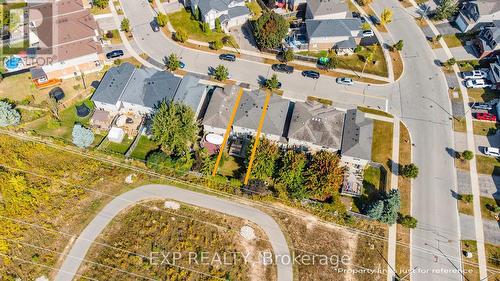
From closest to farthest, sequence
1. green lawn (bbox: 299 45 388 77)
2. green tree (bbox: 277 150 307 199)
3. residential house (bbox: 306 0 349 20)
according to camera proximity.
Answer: green tree (bbox: 277 150 307 199) → green lawn (bbox: 299 45 388 77) → residential house (bbox: 306 0 349 20)

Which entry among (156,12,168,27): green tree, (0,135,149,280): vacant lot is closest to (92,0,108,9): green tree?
(156,12,168,27): green tree

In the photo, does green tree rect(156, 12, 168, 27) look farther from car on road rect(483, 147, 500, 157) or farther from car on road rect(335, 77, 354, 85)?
car on road rect(483, 147, 500, 157)

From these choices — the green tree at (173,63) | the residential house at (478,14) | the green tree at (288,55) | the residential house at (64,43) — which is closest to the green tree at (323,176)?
the green tree at (288,55)

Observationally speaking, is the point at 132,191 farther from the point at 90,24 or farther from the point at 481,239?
the point at 481,239

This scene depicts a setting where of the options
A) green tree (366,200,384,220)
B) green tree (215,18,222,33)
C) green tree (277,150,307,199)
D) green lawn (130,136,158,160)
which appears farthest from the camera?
green tree (215,18,222,33)

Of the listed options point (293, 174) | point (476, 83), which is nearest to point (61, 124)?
point (293, 174)

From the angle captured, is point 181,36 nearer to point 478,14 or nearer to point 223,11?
point 223,11
